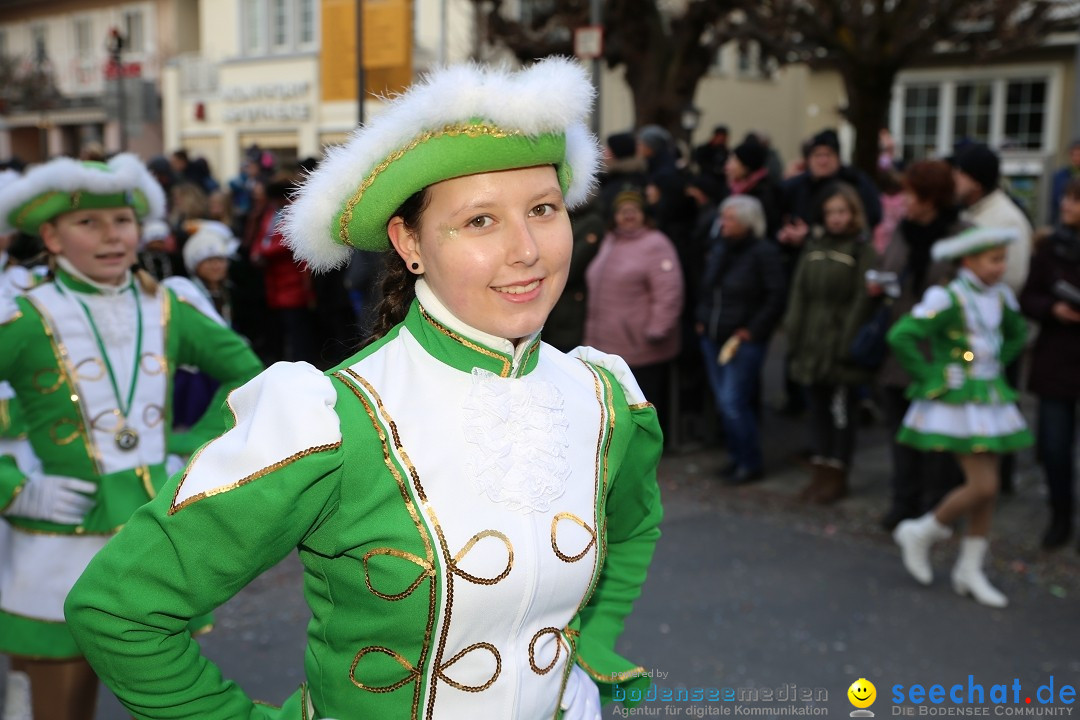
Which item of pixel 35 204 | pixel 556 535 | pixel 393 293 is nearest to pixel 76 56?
pixel 35 204

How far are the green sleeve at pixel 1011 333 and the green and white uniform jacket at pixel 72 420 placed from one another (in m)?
3.92

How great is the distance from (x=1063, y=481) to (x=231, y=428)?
483 cm

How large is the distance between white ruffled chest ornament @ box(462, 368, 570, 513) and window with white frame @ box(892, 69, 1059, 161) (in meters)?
21.5

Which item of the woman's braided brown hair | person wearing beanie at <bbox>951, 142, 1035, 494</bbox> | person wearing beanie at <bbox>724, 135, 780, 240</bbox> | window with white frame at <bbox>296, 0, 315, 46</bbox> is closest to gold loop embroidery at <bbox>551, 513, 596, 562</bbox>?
the woman's braided brown hair

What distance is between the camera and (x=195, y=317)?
10.8 feet

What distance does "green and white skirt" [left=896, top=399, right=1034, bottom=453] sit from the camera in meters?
4.74

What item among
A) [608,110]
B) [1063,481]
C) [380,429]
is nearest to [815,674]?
[1063,481]

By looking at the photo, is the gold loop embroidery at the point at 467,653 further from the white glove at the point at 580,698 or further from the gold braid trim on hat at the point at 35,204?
the gold braid trim on hat at the point at 35,204

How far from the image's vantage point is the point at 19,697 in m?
3.12

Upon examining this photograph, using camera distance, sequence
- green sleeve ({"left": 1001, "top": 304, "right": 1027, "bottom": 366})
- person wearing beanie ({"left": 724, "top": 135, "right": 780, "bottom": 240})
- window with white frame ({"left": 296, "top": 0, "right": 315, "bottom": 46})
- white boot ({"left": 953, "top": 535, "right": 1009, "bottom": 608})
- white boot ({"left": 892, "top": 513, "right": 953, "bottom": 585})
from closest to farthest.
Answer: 1. white boot ({"left": 953, "top": 535, "right": 1009, "bottom": 608})
2. white boot ({"left": 892, "top": 513, "right": 953, "bottom": 585})
3. green sleeve ({"left": 1001, "top": 304, "right": 1027, "bottom": 366})
4. person wearing beanie ({"left": 724, "top": 135, "right": 780, "bottom": 240})
5. window with white frame ({"left": 296, "top": 0, "right": 315, "bottom": 46})

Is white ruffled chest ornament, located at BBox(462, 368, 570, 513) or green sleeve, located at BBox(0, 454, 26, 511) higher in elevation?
white ruffled chest ornament, located at BBox(462, 368, 570, 513)

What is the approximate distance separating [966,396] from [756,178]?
365 cm

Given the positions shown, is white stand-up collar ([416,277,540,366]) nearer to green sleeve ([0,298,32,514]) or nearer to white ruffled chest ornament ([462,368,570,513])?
white ruffled chest ornament ([462,368,570,513])

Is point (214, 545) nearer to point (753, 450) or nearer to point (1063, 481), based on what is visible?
point (1063, 481)
